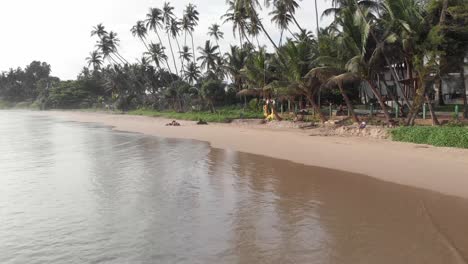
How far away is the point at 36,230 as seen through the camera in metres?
8.46

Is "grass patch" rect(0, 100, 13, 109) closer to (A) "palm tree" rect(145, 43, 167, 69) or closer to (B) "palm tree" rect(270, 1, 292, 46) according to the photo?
(A) "palm tree" rect(145, 43, 167, 69)

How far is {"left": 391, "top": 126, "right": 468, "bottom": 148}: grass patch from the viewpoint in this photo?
15.6 metres

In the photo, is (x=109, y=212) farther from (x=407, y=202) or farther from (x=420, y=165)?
(x=420, y=165)

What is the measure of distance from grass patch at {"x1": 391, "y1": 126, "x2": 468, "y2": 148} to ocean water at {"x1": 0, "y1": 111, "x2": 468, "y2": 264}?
5.05 metres

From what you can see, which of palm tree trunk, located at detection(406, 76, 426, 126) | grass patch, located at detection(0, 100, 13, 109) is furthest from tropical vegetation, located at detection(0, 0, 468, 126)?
grass patch, located at detection(0, 100, 13, 109)

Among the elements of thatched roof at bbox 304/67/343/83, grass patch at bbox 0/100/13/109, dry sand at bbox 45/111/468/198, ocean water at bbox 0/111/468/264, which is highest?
thatched roof at bbox 304/67/343/83

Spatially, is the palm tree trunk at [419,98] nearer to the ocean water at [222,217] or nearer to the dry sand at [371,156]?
the dry sand at [371,156]

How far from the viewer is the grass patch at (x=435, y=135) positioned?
51.2 feet

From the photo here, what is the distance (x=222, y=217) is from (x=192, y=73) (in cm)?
5406

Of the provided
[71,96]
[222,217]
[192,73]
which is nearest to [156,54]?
[192,73]

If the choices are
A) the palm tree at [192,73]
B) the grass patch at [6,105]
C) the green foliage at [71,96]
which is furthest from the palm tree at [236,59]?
the grass patch at [6,105]

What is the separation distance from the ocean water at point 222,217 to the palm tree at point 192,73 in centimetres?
4709

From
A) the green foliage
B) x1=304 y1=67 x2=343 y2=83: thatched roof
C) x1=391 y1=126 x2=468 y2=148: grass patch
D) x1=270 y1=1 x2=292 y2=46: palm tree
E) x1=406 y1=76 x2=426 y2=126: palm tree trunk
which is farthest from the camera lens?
the green foliage

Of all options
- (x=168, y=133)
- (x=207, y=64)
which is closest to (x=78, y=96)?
(x=207, y=64)
